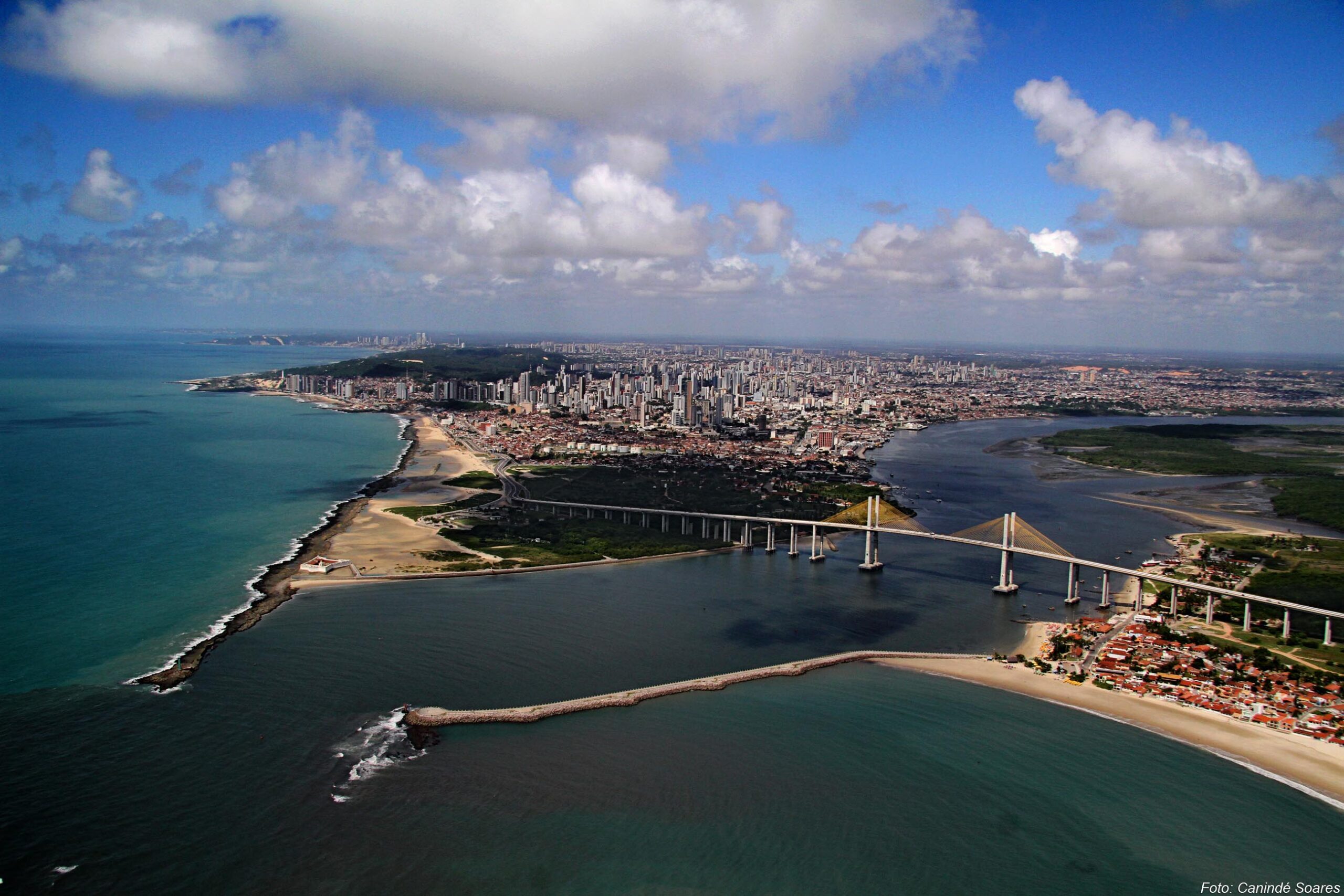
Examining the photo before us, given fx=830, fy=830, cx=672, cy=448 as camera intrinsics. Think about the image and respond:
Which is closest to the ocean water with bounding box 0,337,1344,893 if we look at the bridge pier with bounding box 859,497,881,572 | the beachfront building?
the beachfront building

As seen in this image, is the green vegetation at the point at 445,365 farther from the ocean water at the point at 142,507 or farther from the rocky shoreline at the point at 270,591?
the rocky shoreline at the point at 270,591

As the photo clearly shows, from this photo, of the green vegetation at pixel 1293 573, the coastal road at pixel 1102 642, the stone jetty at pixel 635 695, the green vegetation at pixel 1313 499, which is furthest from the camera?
the green vegetation at pixel 1313 499

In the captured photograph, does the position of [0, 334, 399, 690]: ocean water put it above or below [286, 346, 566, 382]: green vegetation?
below

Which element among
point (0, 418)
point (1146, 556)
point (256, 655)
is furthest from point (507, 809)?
point (0, 418)

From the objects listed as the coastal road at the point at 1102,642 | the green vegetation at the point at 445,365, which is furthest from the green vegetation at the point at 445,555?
the green vegetation at the point at 445,365

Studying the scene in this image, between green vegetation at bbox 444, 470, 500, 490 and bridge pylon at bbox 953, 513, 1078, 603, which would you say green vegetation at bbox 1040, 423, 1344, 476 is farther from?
green vegetation at bbox 444, 470, 500, 490

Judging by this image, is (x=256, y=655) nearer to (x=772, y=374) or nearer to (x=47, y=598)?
(x=47, y=598)
